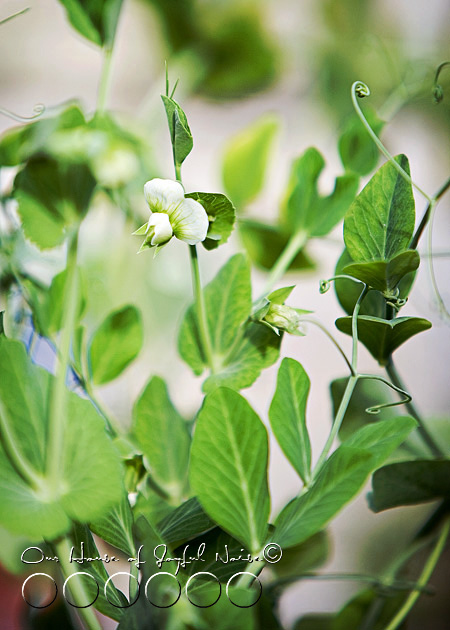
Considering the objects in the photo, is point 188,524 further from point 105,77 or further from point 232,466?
point 105,77

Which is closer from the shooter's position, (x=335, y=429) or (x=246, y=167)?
(x=335, y=429)

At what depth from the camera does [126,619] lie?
0.16 m

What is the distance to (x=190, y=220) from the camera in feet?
0.51

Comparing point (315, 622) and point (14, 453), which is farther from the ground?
point (14, 453)

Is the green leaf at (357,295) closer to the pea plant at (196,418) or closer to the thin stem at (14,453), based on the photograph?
the pea plant at (196,418)

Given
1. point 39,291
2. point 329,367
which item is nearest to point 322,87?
point 329,367

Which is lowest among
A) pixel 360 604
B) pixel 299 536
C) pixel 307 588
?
pixel 307 588

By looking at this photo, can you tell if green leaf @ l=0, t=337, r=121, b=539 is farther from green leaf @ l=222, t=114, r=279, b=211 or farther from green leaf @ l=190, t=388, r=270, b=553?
green leaf @ l=222, t=114, r=279, b=211

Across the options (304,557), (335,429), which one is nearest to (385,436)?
(335,429)

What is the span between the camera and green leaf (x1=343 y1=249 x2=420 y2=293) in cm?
16

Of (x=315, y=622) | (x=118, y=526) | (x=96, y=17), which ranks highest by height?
(x=96, y=17)

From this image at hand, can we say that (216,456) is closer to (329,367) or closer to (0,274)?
(0,274)

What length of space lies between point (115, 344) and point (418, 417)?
116 millimetres

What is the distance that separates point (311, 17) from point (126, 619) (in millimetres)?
464
